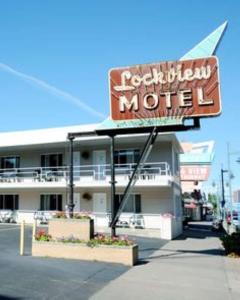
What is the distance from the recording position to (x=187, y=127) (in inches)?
642

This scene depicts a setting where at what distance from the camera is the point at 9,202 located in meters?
35.2

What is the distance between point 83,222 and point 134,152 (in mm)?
15882

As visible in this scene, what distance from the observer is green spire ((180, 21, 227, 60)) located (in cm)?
1650

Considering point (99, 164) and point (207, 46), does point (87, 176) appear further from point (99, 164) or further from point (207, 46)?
point (207, 46)

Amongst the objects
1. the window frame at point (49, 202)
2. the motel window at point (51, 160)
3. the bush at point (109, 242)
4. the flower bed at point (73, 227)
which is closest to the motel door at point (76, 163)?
the motel window at point (51, 160)

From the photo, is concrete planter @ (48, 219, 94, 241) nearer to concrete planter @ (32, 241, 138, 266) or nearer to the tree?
concrete planter @ (32, 241, 138, 266)

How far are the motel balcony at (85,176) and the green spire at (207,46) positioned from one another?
12.6 meters

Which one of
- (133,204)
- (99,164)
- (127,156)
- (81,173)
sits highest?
(127,156)

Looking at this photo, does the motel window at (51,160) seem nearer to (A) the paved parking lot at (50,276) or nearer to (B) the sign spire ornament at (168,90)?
(B) the sign spire ornament at (168,90)

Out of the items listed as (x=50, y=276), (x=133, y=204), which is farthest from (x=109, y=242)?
(x=133, y=204)

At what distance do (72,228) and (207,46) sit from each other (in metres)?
8.43

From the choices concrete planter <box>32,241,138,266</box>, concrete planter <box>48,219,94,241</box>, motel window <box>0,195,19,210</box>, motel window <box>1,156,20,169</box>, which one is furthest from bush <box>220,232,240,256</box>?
motel window <box>1,156,20,169</box>

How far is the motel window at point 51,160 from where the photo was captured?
33.7 meters

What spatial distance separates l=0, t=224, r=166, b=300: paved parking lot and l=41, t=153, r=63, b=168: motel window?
17748 millimetres
